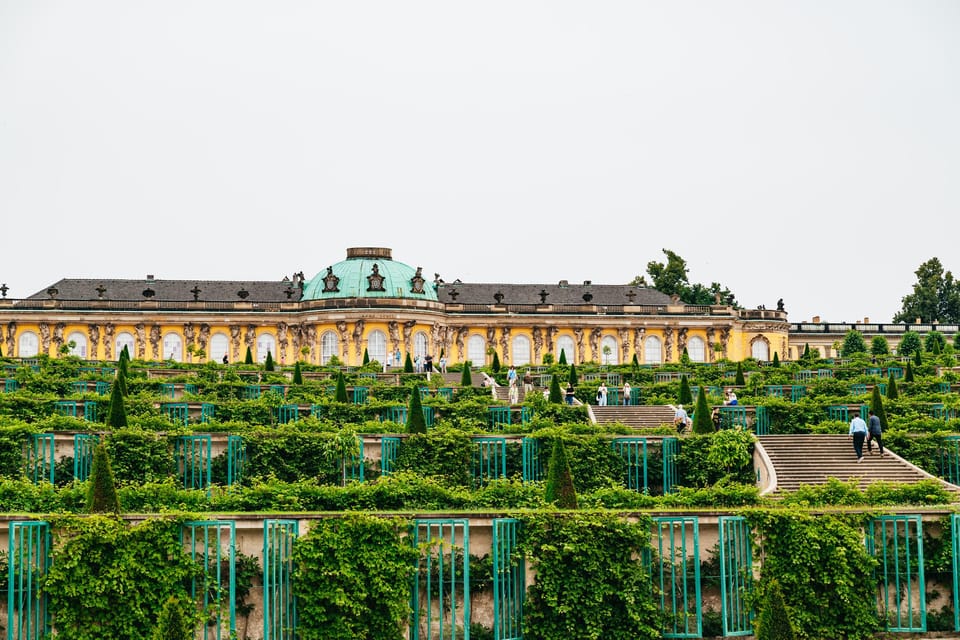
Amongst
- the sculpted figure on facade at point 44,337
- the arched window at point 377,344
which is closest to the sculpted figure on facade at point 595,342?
the arched window at point 377,344

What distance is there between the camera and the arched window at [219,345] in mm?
71062

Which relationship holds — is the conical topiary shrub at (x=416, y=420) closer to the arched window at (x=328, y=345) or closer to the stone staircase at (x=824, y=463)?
the stone staircase at (x=824, y=463)

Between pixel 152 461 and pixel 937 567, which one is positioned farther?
pixel 152 461

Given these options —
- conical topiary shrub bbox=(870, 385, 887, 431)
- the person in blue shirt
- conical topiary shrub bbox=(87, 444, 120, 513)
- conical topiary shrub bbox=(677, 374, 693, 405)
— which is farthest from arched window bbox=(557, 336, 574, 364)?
conical topiary shrub bbox=(87, 444, 120, 513)

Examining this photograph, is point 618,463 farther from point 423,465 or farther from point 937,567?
point 937,567

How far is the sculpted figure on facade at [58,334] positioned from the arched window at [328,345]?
1321cm

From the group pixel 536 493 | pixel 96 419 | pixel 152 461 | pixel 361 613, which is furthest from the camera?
pixel 96 419

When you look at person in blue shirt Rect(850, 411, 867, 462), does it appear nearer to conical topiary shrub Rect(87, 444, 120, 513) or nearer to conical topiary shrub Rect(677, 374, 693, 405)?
conical topiary shrub Rect(677, 374, 693, 405)

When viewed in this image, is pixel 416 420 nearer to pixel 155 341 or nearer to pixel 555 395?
pixel 555 395

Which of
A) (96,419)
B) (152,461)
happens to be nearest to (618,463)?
(152,461)

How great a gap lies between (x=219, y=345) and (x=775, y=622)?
185 feet

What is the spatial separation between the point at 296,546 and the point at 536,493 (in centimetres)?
445

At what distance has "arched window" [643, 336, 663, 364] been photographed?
2908 inches

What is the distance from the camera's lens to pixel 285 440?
87.1 ft
